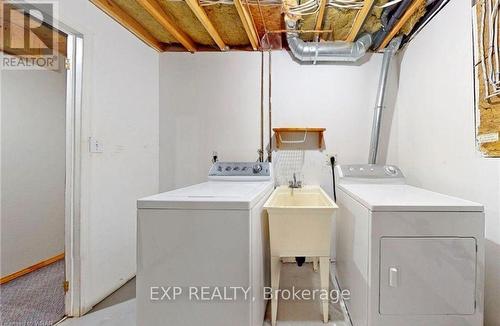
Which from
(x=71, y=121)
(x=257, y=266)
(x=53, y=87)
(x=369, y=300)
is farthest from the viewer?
(x=53, y=87)

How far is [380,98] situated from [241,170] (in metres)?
1.72

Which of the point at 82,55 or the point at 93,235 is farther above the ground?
the point at 82,55

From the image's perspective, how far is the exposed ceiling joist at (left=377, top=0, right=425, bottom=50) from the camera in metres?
2.19

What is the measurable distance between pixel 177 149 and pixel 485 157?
2.86 m

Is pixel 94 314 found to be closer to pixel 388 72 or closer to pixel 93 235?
pixel 93 235

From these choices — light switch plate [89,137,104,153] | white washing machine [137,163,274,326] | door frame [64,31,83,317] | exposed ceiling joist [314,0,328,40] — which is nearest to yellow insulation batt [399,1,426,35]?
exposed ceiling joist [314,0,328,40]

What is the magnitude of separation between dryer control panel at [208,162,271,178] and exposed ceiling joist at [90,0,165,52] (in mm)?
1581

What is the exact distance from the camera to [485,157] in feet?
5.65

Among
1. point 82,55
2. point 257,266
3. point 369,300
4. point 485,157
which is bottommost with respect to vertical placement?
point 369,300

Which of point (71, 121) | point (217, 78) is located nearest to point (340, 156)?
point (217, 78)

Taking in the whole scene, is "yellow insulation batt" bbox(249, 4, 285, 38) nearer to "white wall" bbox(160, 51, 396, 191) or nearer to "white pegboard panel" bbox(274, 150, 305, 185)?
"white wall" bbox(160, 51, 396, 191)

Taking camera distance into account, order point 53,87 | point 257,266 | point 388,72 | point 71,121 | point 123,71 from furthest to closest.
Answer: point 53,87 → point 388,72 → point 123,71 → point 71,121 → point 257,266

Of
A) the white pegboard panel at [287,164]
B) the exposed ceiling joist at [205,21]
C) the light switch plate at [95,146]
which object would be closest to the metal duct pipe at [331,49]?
the exposed ceiling joist at [205,21]

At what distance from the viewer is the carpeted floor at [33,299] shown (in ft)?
6.65
